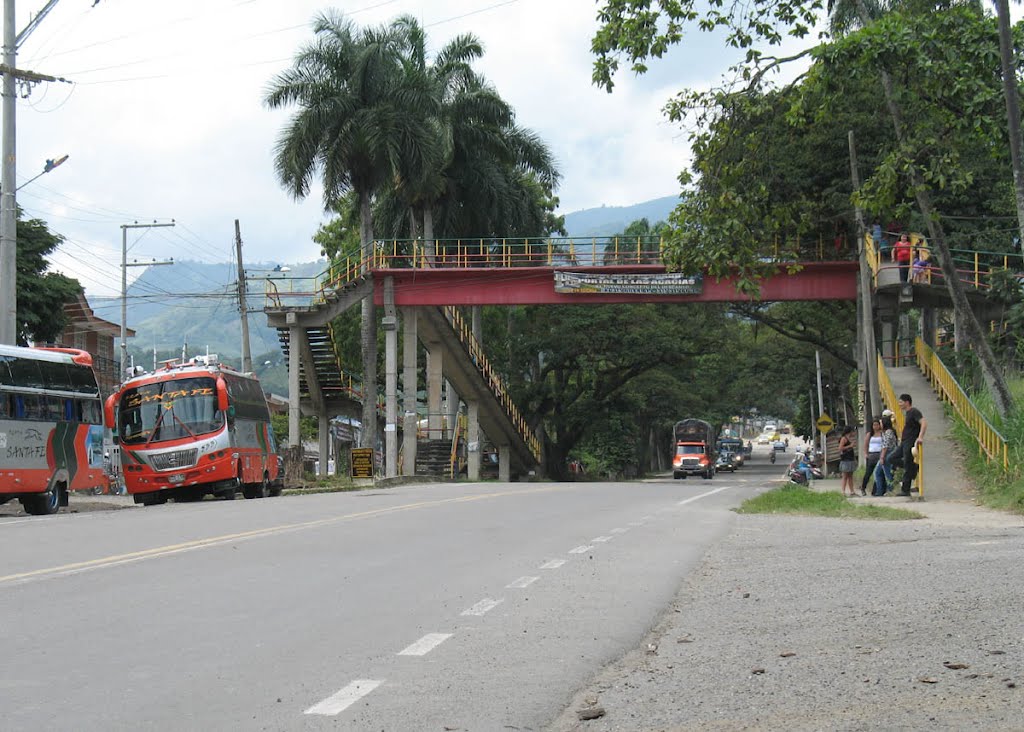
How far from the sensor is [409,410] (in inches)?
1989

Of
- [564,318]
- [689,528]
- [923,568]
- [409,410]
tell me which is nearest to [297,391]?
[409,410]

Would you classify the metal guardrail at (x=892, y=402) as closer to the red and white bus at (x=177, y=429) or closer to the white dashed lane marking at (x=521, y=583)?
the white dashed lane marking at (x=521, y=583)

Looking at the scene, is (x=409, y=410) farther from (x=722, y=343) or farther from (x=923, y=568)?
(x=923, y=568)

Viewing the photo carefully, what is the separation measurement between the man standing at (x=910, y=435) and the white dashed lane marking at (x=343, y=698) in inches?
670

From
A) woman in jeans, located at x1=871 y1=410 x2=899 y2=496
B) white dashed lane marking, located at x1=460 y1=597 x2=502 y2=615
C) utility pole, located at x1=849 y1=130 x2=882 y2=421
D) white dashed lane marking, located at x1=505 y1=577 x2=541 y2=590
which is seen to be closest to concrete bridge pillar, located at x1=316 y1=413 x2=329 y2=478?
utility pole, located at x1=849 y1=130 x2=882 y2=421

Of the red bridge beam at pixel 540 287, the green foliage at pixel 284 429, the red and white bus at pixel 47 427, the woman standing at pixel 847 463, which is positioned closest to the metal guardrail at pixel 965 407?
the woman standing at pixel 847 463

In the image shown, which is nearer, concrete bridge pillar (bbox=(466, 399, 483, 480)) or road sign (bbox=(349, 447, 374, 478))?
road sign (bbox=(349, 447, 374, 478))

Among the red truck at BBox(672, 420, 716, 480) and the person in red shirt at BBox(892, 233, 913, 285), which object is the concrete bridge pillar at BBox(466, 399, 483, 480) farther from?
the red truck at BBox(672, 420, 716, 480)

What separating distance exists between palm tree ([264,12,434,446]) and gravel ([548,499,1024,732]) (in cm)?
3699

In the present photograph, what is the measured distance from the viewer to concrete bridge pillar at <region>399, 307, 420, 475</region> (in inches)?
1953

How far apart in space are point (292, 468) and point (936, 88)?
1194 inches

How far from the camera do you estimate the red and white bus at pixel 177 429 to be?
2959 centimetres

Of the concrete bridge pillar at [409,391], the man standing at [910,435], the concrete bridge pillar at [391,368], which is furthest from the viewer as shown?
the concrete bridge pillar at [409,391]

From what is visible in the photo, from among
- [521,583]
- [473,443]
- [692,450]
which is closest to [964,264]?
[473,443]
